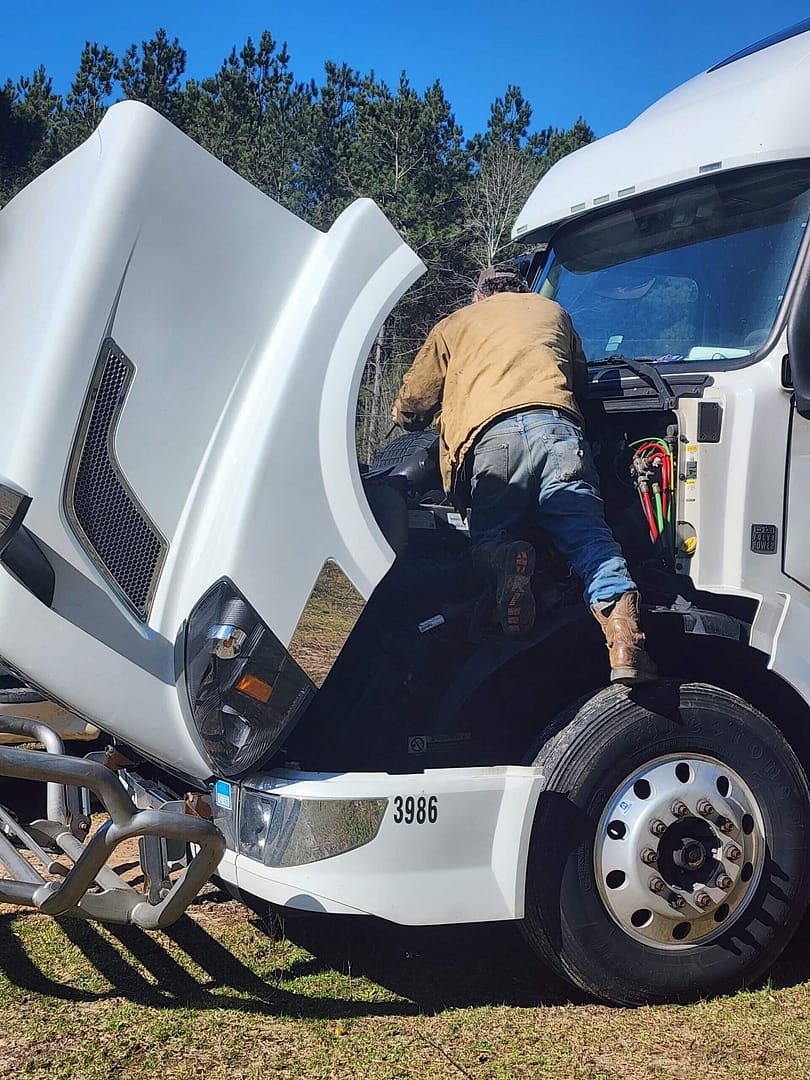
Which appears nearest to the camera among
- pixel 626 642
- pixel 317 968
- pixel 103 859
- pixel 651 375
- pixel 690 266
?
pixel 103 859

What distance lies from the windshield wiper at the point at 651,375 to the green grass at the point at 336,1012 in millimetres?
1953

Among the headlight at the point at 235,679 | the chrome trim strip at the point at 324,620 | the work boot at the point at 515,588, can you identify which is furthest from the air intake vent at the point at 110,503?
the work boot at the point at 515,588

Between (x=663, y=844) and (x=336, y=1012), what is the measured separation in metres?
1.12

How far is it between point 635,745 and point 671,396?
1.19m

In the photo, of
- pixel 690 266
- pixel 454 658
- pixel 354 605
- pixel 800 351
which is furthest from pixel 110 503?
pixel 690 266

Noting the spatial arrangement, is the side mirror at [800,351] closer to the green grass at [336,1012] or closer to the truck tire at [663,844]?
the truck tire at [663,844]

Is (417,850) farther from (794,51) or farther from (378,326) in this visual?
(794,51)

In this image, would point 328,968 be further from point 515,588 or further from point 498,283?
point 498,283

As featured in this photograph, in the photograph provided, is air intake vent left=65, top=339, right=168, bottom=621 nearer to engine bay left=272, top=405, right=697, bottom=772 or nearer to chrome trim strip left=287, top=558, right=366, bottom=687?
chrome trim strip left=287, top=558, right=366, bottom=687

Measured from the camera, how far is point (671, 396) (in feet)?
12.6

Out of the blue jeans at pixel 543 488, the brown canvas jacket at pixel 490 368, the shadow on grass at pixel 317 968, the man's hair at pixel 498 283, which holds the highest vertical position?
the man's hair at pixel 498 283

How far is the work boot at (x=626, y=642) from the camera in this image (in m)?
3.39

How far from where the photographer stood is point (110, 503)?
10.1 feet

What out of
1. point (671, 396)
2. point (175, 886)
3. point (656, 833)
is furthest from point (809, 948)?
point (175, 886)
